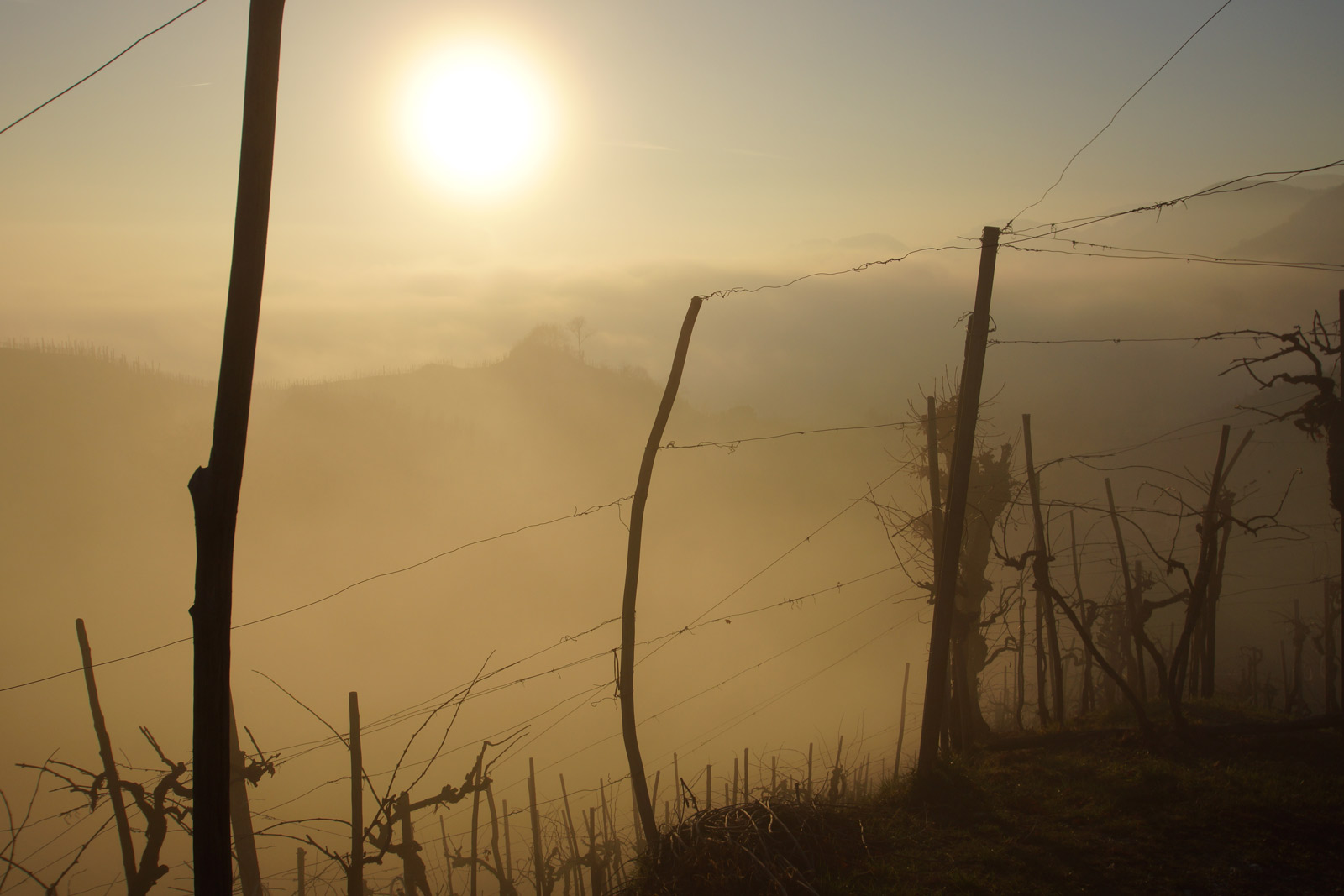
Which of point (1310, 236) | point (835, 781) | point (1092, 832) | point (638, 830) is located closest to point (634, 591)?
point (1092, 832)

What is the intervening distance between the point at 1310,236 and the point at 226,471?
228985 millimetres

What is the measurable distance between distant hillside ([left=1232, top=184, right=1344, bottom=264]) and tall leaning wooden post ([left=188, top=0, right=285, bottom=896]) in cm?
20352

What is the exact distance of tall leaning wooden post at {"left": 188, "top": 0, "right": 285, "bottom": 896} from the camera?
4.50 meters

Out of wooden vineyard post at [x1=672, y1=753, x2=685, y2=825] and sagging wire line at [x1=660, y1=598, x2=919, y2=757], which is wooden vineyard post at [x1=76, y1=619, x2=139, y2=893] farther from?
sagging wire line at [x1=660, y1=598, x2=919, y2=757]

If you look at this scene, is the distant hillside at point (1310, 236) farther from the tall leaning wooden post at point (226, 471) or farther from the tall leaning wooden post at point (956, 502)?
the tall leaning wooden post at point (226, 471)

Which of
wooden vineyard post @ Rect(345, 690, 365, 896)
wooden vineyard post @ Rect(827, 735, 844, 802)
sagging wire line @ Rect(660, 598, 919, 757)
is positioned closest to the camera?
wooden vineyard post @ Rect(345, 690, 365, 896)

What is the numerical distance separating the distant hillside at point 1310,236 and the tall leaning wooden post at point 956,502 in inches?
7665

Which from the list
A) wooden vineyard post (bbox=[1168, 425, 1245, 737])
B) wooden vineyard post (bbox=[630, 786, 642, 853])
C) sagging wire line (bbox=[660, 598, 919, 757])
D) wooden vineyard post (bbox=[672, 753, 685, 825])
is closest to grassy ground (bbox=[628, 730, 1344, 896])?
wooden vineyard post (bbox=[1168, 425, 1245, 737])

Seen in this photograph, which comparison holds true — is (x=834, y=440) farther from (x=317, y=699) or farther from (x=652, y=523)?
(x=317, y=699)

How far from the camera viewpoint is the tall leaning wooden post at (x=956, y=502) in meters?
10.5

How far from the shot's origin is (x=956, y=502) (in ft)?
34.4

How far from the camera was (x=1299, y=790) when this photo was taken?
9445mm

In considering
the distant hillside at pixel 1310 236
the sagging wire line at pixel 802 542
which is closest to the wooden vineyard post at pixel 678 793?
the sagging wire line at pixel 802 542

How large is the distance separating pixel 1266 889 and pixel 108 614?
13044 centimetres
